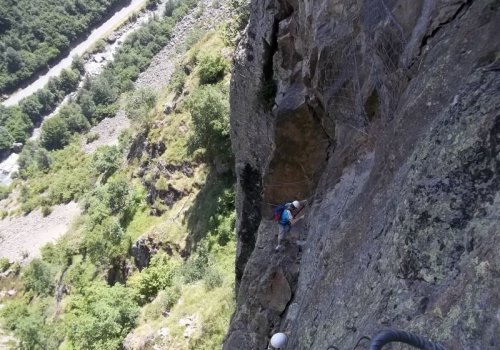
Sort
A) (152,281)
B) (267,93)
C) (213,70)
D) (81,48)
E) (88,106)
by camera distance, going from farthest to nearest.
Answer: (81,48), (88,106), (213,70), (152,281), (267,93)

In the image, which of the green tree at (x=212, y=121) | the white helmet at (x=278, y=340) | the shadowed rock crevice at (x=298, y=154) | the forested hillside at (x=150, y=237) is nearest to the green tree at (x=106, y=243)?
the forested hillside at (x=150, y=237)

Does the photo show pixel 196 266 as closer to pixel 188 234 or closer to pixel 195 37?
pixel 188 234

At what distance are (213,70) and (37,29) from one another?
86.2 metres

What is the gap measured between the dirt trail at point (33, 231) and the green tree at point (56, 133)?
22.0 metres

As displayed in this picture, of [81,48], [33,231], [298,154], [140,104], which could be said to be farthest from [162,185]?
[81,48]

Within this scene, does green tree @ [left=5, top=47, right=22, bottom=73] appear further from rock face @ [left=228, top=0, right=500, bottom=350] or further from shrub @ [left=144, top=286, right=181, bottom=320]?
rock face @ [left=228, top=0, right=500, bottom=350]

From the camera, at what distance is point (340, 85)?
497 inches

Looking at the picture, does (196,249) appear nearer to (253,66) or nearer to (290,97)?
(253,66)

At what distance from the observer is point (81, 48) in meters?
110

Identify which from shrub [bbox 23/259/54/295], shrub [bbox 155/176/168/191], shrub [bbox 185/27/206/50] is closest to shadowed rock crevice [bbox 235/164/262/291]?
shrub [bbox 155/176/168/191]

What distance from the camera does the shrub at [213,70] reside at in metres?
42.8

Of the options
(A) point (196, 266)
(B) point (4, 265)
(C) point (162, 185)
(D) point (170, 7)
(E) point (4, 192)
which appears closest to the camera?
(A) point (196, 266)

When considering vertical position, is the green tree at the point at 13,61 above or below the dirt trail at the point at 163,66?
above

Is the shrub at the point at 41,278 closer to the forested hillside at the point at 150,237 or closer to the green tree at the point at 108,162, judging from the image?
the forested hillside at the point at 150,237
